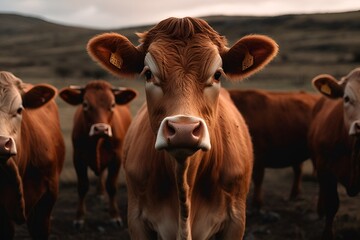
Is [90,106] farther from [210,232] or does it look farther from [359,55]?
[359,55]

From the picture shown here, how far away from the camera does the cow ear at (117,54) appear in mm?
3650

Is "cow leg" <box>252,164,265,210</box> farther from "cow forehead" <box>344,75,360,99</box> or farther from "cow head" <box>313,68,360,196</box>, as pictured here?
"cow forehead" <box>344,75,360,99</box>

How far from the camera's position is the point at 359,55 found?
44.0m

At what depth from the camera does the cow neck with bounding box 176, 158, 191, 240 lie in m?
3.34

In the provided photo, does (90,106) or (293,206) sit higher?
(90,106)

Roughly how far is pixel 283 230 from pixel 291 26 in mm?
68490

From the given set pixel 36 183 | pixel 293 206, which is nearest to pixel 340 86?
pixel 293 206

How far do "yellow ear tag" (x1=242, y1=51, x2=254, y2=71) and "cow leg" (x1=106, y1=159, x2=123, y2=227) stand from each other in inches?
191

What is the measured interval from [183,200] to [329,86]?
3626 millimetres

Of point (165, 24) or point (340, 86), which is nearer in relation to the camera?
point (165, 24)

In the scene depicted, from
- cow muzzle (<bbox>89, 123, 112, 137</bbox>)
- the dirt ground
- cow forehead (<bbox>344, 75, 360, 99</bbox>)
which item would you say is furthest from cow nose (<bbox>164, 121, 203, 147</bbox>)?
cow muzzle (<bbox>89, 123, 112, 137</bbox>)

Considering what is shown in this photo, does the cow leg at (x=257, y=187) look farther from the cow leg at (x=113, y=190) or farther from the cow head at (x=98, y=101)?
the cow head at (x=98, y=101)

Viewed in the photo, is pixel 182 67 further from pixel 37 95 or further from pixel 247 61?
pixel 37 95

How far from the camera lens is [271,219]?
26.4 ft
